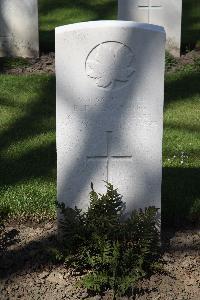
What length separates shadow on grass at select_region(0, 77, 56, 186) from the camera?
534 cm

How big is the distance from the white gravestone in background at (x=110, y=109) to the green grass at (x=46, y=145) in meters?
0.59

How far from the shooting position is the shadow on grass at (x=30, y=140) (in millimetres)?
5336

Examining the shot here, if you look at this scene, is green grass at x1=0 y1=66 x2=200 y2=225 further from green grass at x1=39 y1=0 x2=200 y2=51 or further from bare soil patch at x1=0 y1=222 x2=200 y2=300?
green grass at x1=39 y1=0 x2=200 y2=51

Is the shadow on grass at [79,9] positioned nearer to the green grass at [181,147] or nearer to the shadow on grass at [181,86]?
the shadow on grass at [181,86]

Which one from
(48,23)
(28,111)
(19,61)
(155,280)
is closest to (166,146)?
(28,111)

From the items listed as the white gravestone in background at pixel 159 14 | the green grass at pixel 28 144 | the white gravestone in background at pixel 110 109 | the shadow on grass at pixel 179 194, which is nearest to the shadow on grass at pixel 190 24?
the white gravestone in background at pixel 159 14

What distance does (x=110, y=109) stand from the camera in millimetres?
3830

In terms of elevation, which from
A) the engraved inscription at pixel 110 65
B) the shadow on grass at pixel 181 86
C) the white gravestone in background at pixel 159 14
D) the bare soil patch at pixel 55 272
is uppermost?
the engraved inscription at pixel 110 65

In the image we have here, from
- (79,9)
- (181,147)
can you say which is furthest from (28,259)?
(79,9)

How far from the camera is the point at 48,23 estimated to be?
11.3 meters

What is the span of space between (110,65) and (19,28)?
211 inches

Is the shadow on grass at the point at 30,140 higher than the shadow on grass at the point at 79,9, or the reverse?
the shadow on grass at the point at 79,9

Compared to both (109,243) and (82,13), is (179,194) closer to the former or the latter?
(109,243)

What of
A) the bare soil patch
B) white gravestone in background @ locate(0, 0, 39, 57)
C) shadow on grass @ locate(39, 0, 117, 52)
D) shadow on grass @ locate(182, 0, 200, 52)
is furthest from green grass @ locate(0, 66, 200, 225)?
shadow on grass @ locate(39, 0, 117, 52)
